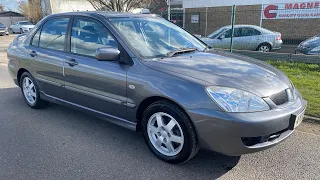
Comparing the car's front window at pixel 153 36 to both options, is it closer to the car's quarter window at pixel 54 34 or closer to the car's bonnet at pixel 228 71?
the car's bonnet at pixel 228 71

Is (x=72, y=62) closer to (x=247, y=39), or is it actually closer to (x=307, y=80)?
(x=307, y=80)

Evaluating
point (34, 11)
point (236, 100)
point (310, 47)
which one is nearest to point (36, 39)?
point (236, 100)

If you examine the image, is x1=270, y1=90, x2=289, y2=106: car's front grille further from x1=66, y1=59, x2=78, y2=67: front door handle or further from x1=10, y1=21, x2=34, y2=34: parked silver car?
x1=10, y1=21, x2=34, y2=34: parked silver car

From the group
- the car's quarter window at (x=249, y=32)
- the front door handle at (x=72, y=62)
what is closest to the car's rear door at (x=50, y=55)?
the front door handle at (x=72, y=62)

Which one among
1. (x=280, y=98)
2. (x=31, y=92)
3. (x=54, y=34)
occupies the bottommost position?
(x=31, y=92)

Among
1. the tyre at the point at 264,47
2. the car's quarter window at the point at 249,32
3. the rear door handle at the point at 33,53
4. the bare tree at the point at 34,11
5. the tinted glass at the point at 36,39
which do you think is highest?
the bare tree at the point at 34,11

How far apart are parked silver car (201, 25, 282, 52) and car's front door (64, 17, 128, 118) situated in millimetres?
7436

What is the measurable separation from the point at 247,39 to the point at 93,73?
340 inches

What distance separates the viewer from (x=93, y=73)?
348cm

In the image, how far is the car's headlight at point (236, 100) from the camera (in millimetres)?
2535

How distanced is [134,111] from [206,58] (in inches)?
44.5

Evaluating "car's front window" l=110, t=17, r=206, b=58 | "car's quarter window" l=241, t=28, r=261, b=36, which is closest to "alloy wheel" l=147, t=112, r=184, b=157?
"car's front window" l=110, t=17, r=206, b=58

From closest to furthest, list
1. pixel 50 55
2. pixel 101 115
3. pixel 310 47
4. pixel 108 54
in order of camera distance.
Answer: pixel 108 54, pixel 101 115, pixel 50 55, pixel 310 47

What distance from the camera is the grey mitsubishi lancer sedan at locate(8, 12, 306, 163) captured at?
2.58m
